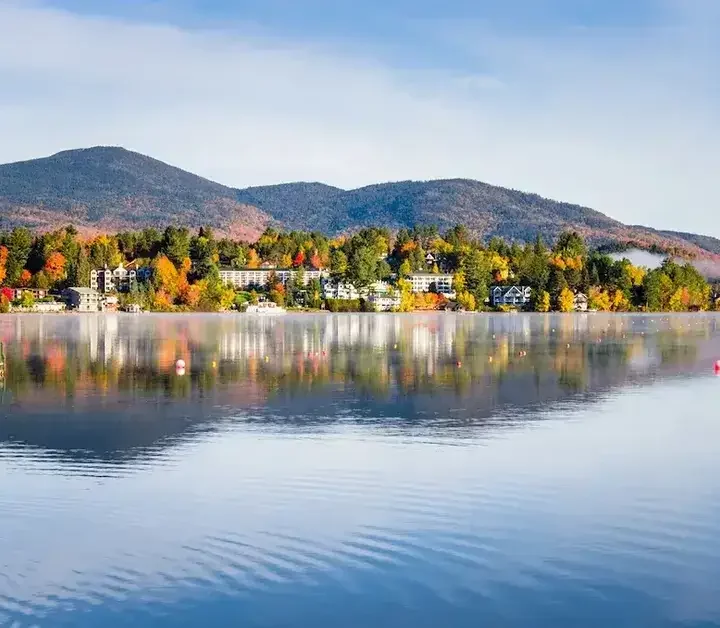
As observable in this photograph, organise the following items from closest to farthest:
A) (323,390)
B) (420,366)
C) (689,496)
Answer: (689,496) → (323,390) → (420,366)

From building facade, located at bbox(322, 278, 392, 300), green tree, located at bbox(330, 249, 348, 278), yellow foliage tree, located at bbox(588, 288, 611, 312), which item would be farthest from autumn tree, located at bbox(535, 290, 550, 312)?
green tree, located at bbox(330, 249, 348, 278)

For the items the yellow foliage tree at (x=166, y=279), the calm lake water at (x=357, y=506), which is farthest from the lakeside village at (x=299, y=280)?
the calm lake water at (x=357, y=506)

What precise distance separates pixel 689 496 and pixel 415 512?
438 cm

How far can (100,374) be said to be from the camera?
119 ft

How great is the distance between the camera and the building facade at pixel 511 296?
180 m

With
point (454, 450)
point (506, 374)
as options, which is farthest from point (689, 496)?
point (506, 374)

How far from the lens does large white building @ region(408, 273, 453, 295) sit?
189500 millimetres

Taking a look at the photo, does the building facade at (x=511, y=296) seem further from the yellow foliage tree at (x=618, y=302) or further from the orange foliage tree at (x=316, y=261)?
the orange foliage tree at (x=316, y=261)

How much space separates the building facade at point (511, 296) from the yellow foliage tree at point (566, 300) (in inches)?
280

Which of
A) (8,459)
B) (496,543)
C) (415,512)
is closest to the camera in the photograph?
(496,543)

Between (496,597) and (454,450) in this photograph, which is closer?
(496,597)

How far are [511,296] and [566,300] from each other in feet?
41.9

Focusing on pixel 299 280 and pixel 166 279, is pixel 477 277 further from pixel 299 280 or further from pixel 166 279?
pixel 166 279

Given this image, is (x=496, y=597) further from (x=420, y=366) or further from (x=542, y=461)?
(x=420, y=366)
